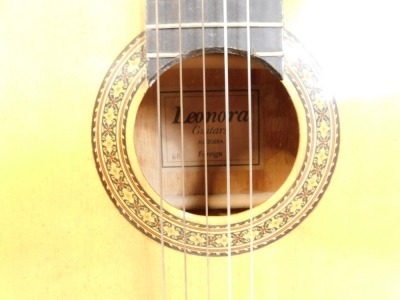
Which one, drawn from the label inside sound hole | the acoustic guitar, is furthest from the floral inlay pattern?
the label inside sound hole

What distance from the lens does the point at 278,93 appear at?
2.43 feet

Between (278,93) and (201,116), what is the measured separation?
0.35ft

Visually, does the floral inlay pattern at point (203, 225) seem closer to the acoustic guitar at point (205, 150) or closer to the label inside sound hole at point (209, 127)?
the acoustic guitar at point (205, 150)

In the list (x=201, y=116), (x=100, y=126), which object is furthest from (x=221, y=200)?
(x=100, y=126)

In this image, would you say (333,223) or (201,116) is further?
(201,116)

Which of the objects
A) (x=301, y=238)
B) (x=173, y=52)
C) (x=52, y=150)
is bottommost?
(x=301, y=238)

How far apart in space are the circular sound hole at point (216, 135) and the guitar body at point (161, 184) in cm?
9

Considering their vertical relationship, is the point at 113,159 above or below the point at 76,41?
below

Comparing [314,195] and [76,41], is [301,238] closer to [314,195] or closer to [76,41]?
[314,195]

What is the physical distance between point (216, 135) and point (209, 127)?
0.01 meters

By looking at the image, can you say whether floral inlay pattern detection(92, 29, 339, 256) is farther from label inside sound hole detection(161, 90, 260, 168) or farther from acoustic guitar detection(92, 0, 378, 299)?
label inside sound hole detection(161, 90, 260, 168)

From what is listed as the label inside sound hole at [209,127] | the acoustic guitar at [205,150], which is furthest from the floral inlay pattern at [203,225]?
the label inside sound hole at [209,127]

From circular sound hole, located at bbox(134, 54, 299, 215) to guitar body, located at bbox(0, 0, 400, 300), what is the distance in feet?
0.29

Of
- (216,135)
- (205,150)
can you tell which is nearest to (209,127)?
(216,135)
